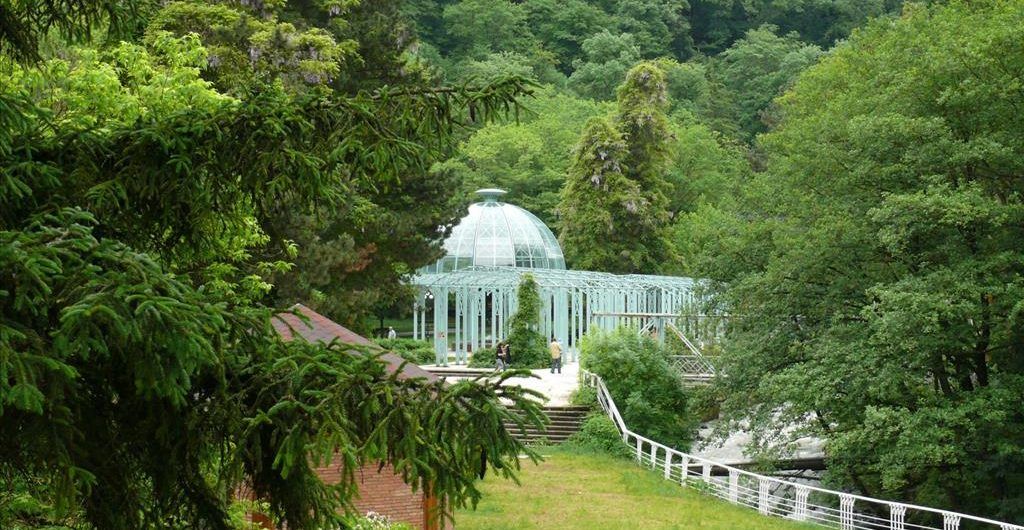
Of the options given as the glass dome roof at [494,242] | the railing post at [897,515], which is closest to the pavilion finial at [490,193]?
the glass dome roof at [494,242]

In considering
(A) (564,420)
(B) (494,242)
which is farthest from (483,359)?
(B) (494,242)

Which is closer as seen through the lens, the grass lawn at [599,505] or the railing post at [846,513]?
the grass lawn at [599,505]

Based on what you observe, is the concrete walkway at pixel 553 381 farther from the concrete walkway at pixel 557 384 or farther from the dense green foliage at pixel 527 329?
the dense green foliage at pixel 527 329

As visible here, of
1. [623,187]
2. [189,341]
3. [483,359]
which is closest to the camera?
[189,341]

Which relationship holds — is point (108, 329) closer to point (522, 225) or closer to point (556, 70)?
point (522, 225)

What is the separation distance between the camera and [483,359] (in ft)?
116

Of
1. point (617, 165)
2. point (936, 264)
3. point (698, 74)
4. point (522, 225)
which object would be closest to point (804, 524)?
point (936, 264)

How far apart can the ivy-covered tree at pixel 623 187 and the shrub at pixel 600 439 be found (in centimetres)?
2075

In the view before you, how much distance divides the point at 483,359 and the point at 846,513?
1606 cm

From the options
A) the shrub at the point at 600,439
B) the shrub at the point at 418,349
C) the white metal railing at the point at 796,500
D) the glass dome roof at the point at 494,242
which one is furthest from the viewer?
the glass dome roof at the point at 494,242

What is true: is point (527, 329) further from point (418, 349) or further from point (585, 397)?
point (585, 397)

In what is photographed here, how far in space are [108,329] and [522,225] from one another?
3910 centimetres

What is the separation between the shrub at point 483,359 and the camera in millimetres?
35000

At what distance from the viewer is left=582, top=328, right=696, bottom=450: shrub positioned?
27.8 m
